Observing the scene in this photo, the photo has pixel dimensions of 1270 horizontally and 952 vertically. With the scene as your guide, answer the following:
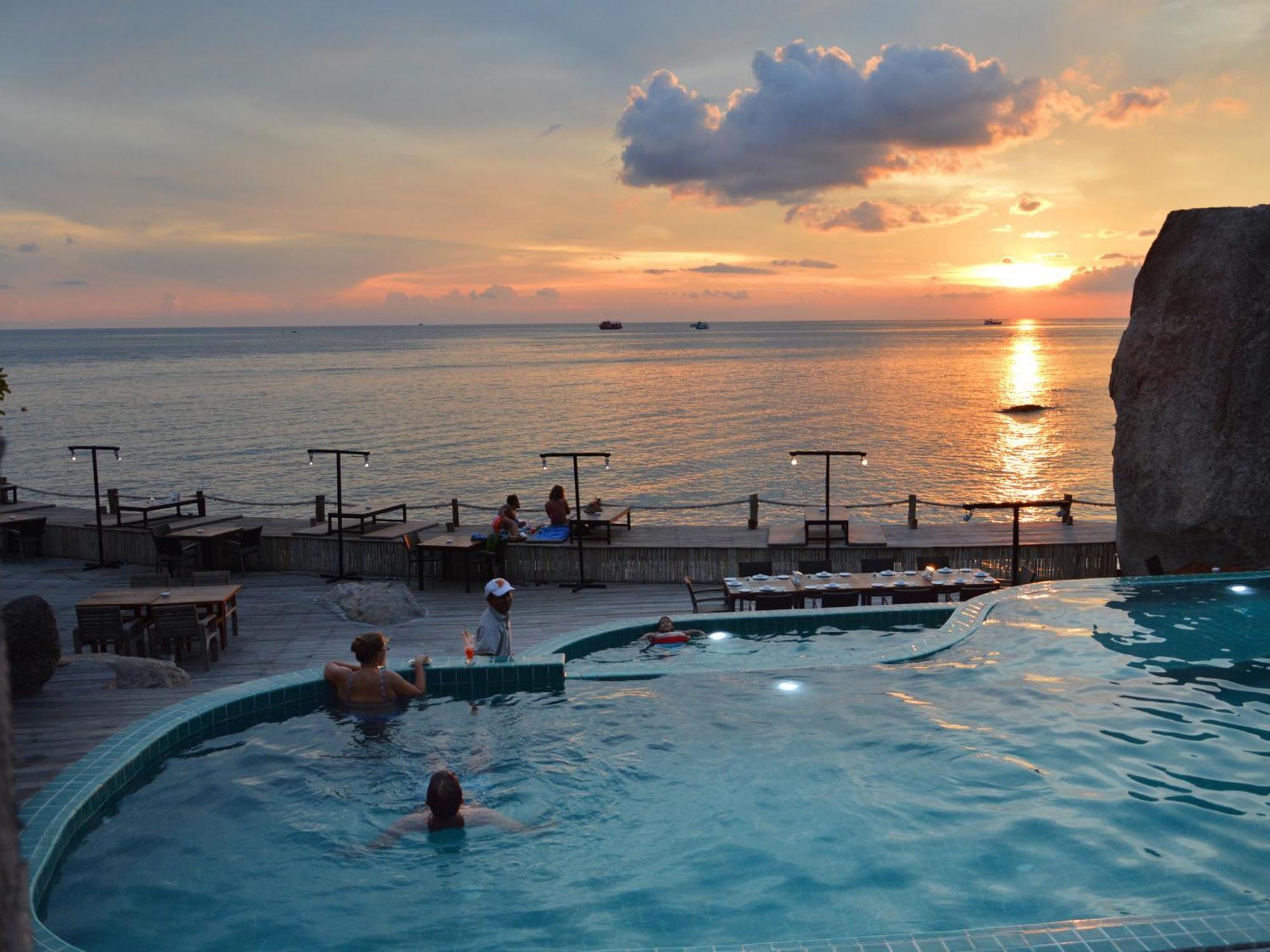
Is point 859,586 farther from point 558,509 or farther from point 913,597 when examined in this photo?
point 558,509

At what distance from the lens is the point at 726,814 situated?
7578 mm

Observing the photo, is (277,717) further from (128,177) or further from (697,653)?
(128,177)

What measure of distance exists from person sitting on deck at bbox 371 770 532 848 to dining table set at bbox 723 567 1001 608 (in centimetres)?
583

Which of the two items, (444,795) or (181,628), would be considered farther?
(181,628)

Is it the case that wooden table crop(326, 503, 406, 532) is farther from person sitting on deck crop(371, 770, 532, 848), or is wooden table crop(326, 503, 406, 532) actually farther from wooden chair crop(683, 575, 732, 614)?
person sitting on deck crop(371, 770, 532, 848)

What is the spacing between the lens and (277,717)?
9227 mm

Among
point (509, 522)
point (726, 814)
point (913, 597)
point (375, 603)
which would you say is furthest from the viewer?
point (509, 522)

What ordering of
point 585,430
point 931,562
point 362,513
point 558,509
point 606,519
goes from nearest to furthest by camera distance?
1. point 931,562
2. point 362,513
3. point 606,519
4. point 558,509
5. point 585,430

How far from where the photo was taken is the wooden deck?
805 cm

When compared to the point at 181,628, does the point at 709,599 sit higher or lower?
lower

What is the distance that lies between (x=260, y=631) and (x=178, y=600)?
1319mm

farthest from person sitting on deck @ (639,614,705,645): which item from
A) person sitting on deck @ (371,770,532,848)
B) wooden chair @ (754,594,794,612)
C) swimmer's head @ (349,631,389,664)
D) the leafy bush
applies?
the leafy bush

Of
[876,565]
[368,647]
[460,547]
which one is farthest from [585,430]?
[368,647]

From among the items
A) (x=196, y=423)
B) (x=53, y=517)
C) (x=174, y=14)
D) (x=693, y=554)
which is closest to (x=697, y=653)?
(x=693, y=554)
